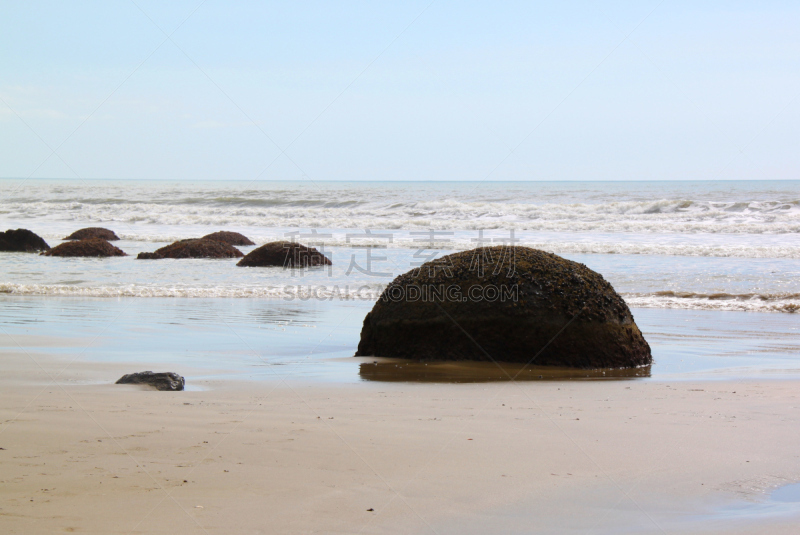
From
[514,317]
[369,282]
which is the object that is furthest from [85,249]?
[514,317]

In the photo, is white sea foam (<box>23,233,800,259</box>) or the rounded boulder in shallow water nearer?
the rounded boulder in shallow water

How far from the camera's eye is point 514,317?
6.50m

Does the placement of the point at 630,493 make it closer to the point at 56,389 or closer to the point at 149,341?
the point at 56,389

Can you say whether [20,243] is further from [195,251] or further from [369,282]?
[369,282]

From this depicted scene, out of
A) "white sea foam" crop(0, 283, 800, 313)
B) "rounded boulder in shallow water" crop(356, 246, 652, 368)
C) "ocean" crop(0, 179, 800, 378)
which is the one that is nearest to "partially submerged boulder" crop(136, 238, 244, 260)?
"ocean" crop(0, 179, 800, 378)

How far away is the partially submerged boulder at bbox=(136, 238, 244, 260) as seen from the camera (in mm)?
17016

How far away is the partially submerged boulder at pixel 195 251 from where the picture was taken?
17016mm

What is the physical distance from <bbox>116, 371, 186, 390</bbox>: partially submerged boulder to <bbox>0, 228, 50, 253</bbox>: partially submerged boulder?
618 inches

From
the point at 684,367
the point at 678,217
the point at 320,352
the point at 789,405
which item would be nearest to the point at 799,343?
the point at 684,367

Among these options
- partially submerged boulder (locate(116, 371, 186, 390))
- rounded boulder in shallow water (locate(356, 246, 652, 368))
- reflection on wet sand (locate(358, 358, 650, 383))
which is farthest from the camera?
Result: rounded boulder in shallow water (locate(356, 246, 652, 368))

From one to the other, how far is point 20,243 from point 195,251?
222 inches

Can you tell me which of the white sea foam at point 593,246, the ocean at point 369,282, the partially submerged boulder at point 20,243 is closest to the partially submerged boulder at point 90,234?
the ocean at point 369,282

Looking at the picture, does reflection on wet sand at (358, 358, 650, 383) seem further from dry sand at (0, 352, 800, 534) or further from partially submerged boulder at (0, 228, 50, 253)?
partially submerged boulder at (0, 228, 50, 253)

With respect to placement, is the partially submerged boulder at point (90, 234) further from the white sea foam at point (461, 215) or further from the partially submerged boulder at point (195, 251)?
the white sea foam at point (461, 215)
